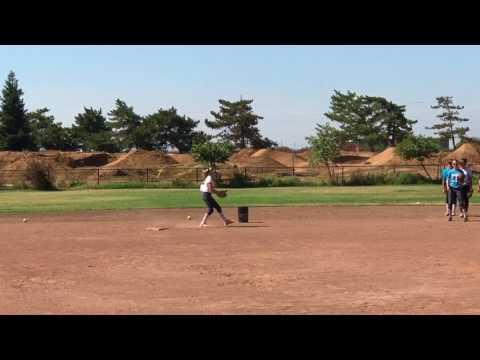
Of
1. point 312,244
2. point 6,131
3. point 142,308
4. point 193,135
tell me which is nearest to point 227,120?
point 193,135

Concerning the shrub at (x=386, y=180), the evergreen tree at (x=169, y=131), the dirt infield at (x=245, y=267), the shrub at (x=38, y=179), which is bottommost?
the dirt infield at (x=245, y=267)

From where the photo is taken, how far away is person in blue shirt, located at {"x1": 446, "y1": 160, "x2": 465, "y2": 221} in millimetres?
19453

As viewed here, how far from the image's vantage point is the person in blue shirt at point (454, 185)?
19.5 meters

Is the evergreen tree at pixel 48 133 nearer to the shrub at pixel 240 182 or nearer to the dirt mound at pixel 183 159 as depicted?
the dirt mound at pixel 183 159

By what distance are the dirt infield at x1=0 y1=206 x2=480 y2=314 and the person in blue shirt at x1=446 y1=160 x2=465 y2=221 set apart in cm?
89

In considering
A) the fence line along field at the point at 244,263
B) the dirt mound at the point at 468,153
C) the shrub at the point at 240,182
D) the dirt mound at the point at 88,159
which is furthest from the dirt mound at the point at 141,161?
the fence line along field at the point at 244,263

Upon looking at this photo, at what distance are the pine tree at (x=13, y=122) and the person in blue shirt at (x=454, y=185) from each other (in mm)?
73230

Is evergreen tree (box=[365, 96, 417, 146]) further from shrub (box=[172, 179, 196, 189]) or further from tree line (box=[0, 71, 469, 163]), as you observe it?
shrub (box=[172, 179, 196, 189])

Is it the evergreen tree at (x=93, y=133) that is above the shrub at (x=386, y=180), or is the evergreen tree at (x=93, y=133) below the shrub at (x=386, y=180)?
above

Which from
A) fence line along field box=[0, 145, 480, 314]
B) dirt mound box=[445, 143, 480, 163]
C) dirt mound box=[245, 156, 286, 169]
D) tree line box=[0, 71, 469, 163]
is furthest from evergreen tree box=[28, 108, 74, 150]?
fence line along field box=[0, 145, 480, 314]

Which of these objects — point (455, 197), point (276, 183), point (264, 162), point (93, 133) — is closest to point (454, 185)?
point (455, 197)

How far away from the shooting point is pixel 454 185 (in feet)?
63.9
